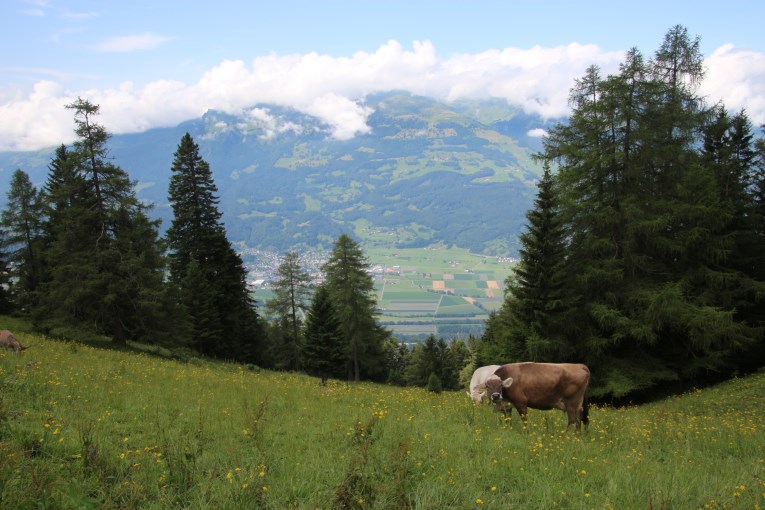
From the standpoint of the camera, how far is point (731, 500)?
525 cm

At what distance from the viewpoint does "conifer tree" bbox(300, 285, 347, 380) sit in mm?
38875

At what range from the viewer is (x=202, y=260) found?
37406 mm

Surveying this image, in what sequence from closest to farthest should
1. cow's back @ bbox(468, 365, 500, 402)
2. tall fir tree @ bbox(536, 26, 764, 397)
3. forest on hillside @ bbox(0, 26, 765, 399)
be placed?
cow's back @ bbox(468, 365, 500, 402)
tall fir tree @ bbox(536, 26, 764, 397)
forest on hillside @ bbox(0, 26, 765, 399)

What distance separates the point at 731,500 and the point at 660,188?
2005 cm

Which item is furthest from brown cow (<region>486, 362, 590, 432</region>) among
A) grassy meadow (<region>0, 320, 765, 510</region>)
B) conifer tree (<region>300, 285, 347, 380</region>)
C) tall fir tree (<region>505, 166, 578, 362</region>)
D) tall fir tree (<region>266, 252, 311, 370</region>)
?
tall fir tree (<region>266, 252, 311, 370</region>)

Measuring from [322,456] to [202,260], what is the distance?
1363 inches

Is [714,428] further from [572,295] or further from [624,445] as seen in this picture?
[572,295]

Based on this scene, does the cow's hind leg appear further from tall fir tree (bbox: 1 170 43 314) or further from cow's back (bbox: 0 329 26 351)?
tall fir tree (bbox: 1 170 43 314)

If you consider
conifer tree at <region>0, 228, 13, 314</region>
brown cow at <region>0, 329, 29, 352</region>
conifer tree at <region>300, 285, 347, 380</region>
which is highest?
conifer tree at <region>0, 228, 13, 314</region>

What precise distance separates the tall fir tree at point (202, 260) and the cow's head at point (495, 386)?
2932cm

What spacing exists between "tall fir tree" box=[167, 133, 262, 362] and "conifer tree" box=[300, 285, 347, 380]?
21.9 feet

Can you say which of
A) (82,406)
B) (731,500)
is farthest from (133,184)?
(731,500)

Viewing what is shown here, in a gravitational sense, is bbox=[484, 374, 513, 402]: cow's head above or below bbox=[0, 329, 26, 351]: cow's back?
below

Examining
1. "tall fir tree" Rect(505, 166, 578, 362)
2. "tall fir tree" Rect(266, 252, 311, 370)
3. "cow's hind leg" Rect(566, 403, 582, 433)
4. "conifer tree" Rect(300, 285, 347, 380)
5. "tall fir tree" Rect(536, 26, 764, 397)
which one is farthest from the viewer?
"tall fir tree" Rect(266, 252, 311, 370)
